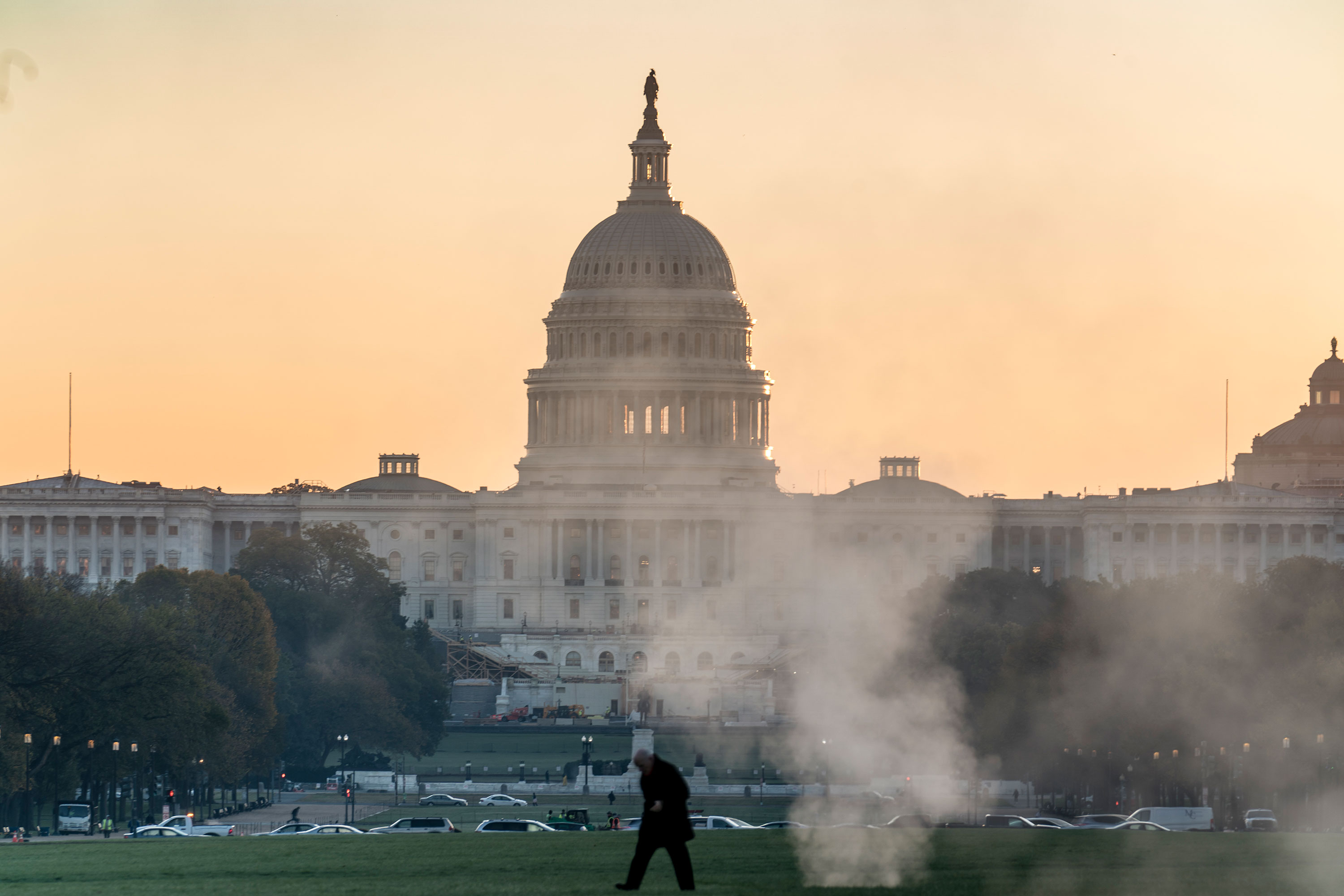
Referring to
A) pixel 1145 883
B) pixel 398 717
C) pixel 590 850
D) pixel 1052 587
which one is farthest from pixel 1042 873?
pixel 1052 587

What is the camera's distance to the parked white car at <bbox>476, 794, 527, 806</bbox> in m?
114

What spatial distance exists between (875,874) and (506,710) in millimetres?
120619

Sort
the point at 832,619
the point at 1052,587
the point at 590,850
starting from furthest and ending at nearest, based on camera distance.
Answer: the point at 832,619
the point at 1052,587
the point at 590,850

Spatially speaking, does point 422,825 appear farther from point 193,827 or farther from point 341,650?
point 341,650

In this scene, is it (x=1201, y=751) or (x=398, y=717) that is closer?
(x=1201, y=751)

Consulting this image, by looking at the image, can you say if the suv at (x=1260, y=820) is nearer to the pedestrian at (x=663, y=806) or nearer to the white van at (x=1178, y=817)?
the white van at (x=1178, y=817)

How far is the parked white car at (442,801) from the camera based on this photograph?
378ft

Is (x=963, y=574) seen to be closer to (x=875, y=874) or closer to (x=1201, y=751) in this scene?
(x=1201, y=751)

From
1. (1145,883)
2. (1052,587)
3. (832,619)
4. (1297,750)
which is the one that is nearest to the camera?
(1145,883)

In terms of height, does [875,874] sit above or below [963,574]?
below

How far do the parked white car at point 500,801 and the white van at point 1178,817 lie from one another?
26417 mm

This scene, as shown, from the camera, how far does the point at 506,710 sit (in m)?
176

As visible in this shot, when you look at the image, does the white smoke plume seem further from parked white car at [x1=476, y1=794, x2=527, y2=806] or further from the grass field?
parked white car at [x1=476, y1=794, x2=527, y2=806]

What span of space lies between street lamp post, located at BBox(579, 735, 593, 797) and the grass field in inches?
2056
